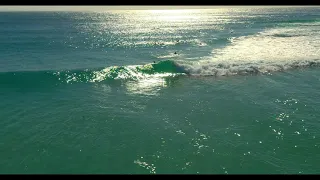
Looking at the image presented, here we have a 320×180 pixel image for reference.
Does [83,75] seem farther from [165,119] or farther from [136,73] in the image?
[165,119]

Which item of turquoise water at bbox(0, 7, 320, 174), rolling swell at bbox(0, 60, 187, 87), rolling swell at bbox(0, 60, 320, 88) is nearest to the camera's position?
turquoise water at bbox(0, 7, 320, 174)

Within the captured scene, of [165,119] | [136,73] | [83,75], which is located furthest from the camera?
[136,73]

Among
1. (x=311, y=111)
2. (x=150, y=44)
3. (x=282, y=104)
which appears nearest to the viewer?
(x=311, y=111)

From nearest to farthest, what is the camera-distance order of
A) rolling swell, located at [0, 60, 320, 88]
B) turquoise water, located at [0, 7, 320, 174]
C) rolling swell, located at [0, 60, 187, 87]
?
1. turquoise water, located at [0, 7, 320, 174]
2. rolling swell, located at [0, 60, 187, 87]
3. rolling swell, located at [0, 60, 320, 88]

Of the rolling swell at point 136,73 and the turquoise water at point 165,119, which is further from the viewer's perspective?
the rolling swell at point 136,73

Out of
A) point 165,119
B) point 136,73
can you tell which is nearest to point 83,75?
point 136,73

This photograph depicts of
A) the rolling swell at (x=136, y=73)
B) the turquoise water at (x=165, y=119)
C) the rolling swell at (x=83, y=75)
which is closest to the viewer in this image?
the turquoise water at (x=165, y=119)

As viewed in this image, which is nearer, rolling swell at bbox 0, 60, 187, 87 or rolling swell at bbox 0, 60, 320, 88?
rolling swell at bbox 0, 60, 187, 87

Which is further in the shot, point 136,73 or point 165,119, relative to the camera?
point 136,73
